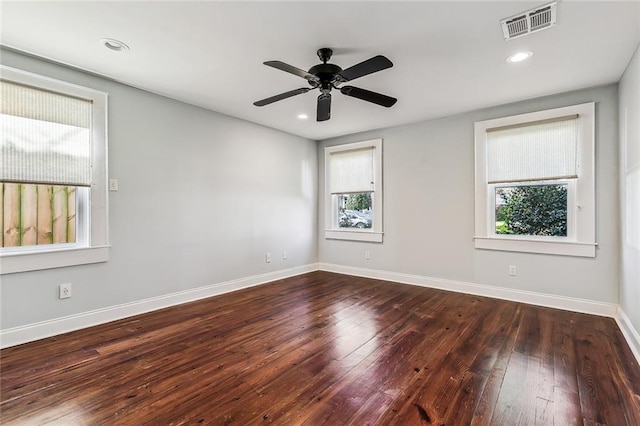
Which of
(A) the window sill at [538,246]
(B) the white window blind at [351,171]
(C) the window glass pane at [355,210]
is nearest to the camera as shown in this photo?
(A) the window sill at [538,246]

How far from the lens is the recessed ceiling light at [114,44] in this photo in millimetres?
2363

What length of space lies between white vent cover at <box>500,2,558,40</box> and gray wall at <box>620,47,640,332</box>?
40.5 inches

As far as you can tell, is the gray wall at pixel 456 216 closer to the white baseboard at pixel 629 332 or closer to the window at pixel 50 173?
the white baseboard at pixel 629 332

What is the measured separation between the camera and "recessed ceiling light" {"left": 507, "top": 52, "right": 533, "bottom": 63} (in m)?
2.57

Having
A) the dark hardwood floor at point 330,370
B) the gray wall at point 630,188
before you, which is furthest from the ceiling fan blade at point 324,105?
the gray wall at point 630,188

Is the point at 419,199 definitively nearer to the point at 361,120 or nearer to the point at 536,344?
the point at 361,120

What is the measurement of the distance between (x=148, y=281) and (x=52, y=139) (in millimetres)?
1675

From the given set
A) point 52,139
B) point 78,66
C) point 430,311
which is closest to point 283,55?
point 78,66

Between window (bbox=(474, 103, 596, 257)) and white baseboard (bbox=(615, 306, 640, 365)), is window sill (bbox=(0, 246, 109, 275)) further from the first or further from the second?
white baseboard (bbox=(615, 306, 640, 365))

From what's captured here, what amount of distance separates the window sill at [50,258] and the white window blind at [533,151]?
465 cm

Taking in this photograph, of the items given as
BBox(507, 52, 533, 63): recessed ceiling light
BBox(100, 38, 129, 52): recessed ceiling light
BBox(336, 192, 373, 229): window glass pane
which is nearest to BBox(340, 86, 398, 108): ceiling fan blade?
BBox(507, 52, 533, 63): recessed ceiling light

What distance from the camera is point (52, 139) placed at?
2.73 metres

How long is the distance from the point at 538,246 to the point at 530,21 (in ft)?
8.45

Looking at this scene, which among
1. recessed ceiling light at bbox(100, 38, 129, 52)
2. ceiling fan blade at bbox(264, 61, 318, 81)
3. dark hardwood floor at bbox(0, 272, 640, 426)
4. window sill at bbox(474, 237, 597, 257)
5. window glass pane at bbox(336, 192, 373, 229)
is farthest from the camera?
window glass pane at bbox(336, 192, 373, 229)
